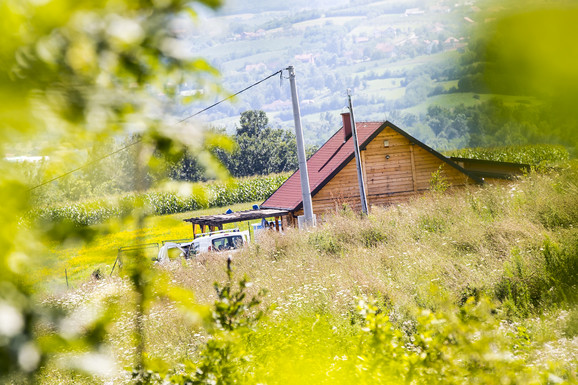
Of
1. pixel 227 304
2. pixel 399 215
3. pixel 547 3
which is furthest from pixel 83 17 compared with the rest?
pixel 399 215

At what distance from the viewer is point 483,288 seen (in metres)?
6.22

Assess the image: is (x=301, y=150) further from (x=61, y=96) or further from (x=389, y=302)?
(x=61, y=96)

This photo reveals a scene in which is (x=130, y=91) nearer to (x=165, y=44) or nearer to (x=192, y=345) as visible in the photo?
(x=165, y=44)

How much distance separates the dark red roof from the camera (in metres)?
19.8

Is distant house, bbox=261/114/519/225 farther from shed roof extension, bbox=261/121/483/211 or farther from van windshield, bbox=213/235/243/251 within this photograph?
van windshield, bbox=213/235/243/251

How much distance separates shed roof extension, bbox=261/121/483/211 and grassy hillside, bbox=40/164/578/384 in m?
7.75

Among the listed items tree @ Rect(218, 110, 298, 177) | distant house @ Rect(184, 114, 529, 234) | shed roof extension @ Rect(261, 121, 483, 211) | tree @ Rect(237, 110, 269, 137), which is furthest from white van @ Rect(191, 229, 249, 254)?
tree @ Rect(237, 110, 269, 137)

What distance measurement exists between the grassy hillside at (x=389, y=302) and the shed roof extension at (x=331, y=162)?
25.4 ft

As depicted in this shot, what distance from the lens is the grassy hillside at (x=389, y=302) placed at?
2215mm

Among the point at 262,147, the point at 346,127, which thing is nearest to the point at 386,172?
the point at 346,127

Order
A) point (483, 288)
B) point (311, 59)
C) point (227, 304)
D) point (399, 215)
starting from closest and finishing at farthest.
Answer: point (227, 304) < point (483, 288) < point (399, 215) < point (311, 59)

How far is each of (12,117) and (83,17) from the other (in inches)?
5.4

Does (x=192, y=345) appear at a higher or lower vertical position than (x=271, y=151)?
lower

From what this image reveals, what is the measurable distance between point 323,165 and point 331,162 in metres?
0.57
